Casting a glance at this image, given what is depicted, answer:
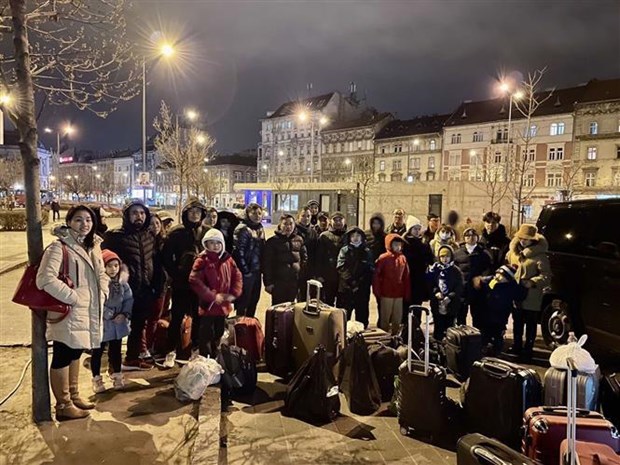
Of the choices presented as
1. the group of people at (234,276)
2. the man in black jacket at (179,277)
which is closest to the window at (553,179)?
the group of people at (234,276)

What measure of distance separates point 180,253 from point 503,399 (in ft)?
13.7

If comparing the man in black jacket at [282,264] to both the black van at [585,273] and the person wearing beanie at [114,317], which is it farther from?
the black van at [585,273]

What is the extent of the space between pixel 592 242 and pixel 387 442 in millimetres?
4325

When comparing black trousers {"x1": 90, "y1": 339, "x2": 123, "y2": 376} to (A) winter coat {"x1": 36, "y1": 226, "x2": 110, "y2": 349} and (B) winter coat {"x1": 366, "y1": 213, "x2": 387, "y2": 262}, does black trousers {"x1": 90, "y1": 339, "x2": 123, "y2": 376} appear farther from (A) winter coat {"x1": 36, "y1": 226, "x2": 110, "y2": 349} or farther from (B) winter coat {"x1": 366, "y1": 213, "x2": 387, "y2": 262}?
(B) winter coat {"x1": 366, "y1": 213, "x2": 387, "y2": 262}

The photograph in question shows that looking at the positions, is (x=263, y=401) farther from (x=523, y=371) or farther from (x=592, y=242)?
(x=592, y=242)

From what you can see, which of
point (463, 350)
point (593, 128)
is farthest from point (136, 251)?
point (593, 128)

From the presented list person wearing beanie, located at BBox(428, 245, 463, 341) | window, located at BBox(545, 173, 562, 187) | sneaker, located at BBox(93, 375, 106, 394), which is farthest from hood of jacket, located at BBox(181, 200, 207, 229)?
window, located at BBox(545, 173, 562, 187)

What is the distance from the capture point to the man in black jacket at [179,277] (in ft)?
20.3

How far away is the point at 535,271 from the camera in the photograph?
6.73 meters

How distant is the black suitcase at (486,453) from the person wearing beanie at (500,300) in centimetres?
387

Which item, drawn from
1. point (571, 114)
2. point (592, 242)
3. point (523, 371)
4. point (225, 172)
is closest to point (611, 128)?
point (571, 114)

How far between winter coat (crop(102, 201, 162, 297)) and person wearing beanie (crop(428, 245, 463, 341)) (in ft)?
12.6

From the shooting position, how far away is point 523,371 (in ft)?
14.3

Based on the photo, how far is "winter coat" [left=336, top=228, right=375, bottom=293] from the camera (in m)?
7.20
